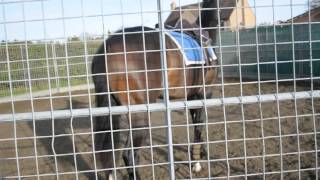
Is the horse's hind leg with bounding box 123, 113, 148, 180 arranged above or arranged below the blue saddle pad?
below

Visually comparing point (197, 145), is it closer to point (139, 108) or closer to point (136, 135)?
point (136, 135)

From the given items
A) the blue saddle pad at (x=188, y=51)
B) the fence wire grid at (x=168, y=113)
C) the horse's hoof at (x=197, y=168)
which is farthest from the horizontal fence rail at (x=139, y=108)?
the horse's hoof at (x=197, y=168)

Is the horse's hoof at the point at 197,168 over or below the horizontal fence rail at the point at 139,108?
below

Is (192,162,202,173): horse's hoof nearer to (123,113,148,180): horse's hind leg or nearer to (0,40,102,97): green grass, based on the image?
(123,113,148,180): horse's hind leg

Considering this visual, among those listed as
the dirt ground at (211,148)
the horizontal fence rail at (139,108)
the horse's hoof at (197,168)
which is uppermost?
the horizontal fence rail at (139,108)

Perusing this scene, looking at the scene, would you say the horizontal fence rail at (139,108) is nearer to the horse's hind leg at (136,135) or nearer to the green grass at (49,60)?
the green grass at (49,60)

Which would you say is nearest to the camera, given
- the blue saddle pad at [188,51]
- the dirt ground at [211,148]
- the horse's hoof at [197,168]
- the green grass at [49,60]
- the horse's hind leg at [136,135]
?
the green grass at [49,60]

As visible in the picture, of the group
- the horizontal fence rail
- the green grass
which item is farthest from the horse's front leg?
the horizontal fence rail

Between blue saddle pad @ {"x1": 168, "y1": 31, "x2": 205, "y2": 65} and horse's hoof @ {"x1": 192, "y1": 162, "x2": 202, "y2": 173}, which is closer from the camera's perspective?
blue saddle pad @ {"x1": 168, "y1": 31, "x2": 205, "y2": 65}

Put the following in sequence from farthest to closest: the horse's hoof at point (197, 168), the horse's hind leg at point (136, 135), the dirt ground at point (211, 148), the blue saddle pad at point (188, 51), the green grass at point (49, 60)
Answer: the horse's hoof at point (197, 168), the dirt ground at point (211, 148), the blue saddle pad at point (188, 51), the horse's hind leg at point (136, 135), the green grass at point (49, 60)

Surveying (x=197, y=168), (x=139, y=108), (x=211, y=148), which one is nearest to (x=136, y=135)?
(x=139, y=108)

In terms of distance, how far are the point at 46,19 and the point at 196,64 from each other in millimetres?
2505

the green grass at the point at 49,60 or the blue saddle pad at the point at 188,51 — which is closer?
the green grass at the point at 49,60

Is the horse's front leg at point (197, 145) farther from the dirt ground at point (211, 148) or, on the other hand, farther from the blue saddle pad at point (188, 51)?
the blue saddle pad at point (188, 51)
